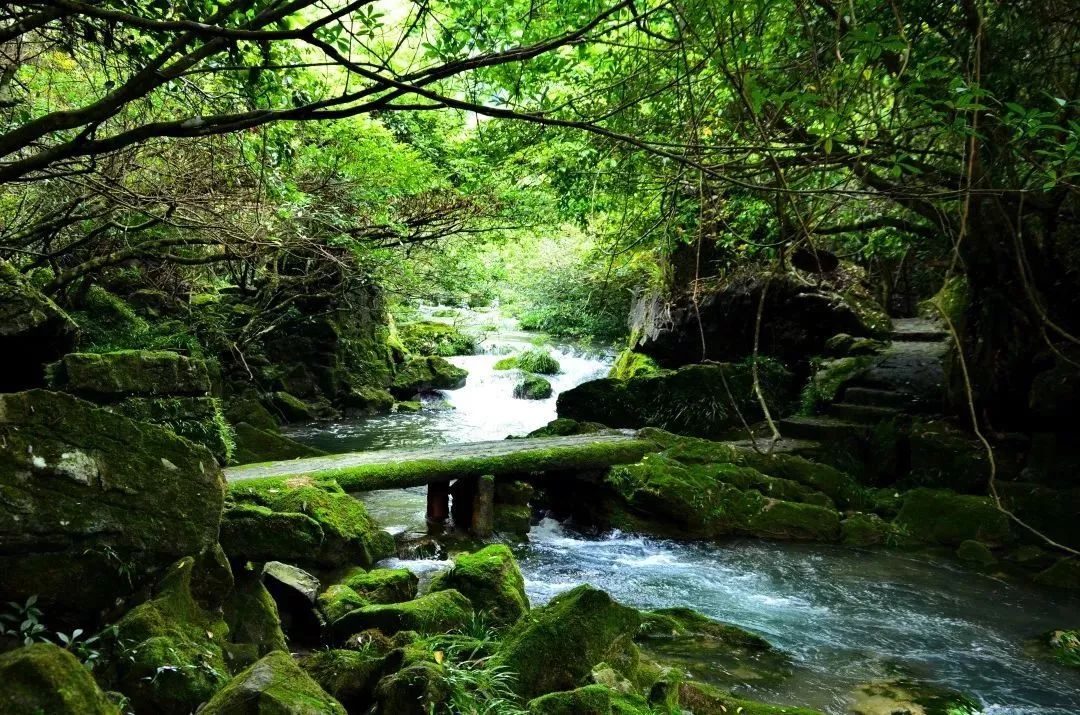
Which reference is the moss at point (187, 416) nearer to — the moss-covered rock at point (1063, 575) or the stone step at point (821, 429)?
the stone step at point (821, 429)

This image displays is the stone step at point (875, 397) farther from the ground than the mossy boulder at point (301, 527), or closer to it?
farther from the ground

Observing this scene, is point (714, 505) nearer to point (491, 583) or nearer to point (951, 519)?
point (951, 519)

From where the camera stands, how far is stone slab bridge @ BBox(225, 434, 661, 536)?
731cm

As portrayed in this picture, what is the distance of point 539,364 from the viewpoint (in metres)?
20.6

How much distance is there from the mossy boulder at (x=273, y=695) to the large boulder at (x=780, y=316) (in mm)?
10073

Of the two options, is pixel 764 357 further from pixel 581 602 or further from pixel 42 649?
pixel 42 649

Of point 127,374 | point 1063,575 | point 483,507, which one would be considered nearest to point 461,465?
point 483,507

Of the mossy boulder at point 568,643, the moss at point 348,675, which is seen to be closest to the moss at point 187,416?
the moss at point 348,675

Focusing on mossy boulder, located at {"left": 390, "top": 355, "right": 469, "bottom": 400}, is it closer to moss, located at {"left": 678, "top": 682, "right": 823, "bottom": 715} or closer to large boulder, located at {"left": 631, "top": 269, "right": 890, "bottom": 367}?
large boulder, located at {"left": 631, "top": 269, "right": 890, "bottom": 367}

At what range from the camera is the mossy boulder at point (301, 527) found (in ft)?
16.1

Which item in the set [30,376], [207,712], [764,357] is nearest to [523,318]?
[764,357]

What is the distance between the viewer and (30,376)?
25.5 ft

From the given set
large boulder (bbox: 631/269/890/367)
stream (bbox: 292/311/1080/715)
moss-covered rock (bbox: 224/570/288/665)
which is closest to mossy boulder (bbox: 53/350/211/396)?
stream (bbox: 292/311/1080/715)

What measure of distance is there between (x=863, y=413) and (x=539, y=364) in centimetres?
1120
